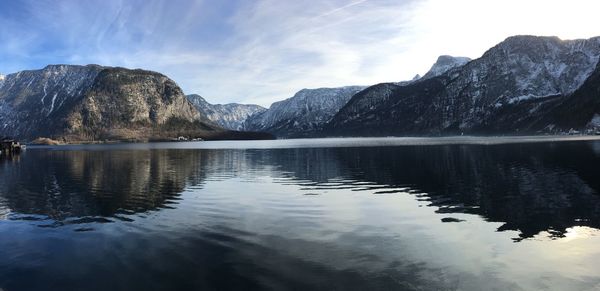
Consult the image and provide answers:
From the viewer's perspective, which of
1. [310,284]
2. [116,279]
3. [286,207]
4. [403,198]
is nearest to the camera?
[310,284]

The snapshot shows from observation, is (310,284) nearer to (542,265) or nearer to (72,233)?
(542,265)

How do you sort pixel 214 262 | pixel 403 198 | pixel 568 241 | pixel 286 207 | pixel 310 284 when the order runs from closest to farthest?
pixel 310 284, pixel 214 262, pixel 568 241, pixel 286 207, pixel 403 198

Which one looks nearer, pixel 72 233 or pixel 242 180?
pixel 72 233

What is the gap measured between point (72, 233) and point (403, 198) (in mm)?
35730

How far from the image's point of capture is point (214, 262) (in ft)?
84.3

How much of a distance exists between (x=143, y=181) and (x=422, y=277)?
2423 inches

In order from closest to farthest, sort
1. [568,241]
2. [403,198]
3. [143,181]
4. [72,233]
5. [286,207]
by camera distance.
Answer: [568,241], [72,233], [286,207], [403,198], [143,181]

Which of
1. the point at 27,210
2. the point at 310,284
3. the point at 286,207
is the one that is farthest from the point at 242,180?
the point at 310,284

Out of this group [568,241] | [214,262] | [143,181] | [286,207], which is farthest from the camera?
[143,181]

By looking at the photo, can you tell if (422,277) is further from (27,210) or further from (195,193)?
(27,210)

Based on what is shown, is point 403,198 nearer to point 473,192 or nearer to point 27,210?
point 473,192

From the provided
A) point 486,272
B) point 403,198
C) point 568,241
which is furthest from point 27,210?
point 568,241

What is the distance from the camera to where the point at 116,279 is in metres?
23.2

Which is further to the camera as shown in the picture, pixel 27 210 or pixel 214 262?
pixel 27 210
